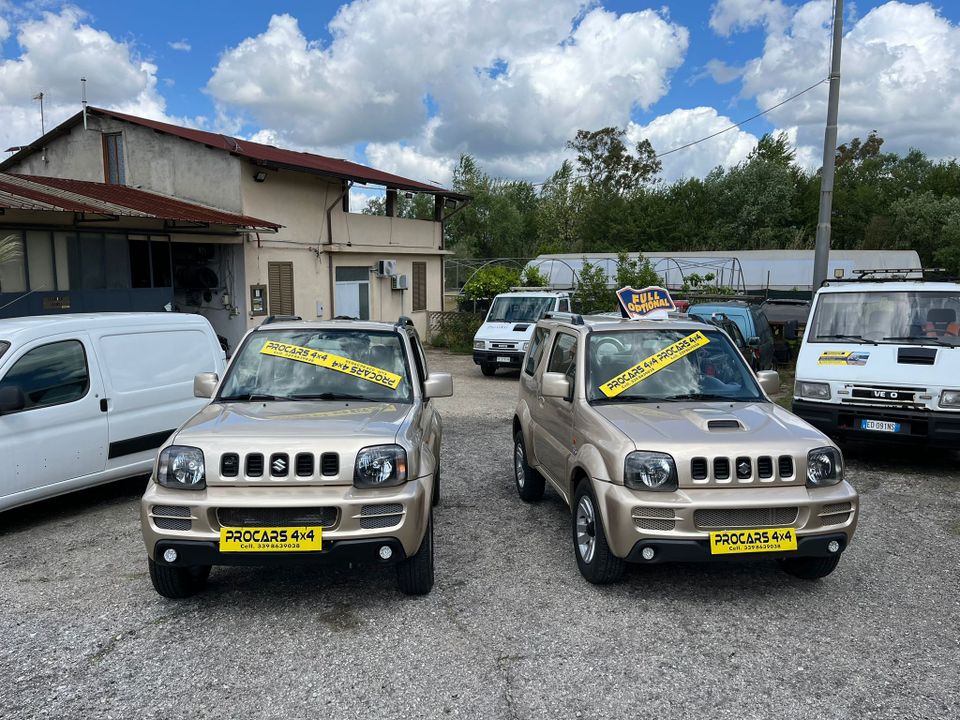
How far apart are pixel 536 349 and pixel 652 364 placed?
Answer: 1.76m

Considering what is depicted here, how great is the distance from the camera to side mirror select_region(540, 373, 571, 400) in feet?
17.4

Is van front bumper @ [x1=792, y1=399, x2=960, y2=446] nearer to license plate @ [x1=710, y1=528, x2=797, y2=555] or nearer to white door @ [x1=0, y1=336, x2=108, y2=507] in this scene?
license plate @ [x1=710, y1=528, x2=797, y2=555]

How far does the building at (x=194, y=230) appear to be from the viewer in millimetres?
12359

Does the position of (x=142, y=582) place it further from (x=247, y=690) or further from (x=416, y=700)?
(x=416, y=700)

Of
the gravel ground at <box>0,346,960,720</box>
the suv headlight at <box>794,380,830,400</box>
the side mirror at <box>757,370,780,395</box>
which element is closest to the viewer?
the gravel ground at <box>0,346,960,720</box>

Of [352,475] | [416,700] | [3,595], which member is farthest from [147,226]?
[416,700]

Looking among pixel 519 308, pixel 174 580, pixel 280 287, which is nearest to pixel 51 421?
pixel 174 580

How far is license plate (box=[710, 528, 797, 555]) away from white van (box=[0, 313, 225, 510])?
5011mm

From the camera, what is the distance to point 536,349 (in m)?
7.02

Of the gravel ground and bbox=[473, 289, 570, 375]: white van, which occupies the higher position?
bbox=[473, 289, 570, 375]: white van

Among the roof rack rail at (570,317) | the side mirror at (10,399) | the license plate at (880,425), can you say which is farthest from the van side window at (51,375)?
the license plate at (880,425)

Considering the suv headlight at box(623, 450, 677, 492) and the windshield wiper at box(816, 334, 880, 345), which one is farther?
the windshield wiper at box(816, 334, 880, 345)

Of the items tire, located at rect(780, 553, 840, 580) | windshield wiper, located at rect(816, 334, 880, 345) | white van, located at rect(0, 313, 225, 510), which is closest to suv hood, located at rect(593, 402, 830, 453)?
tire, located at rect(780, 553, 840, 580)

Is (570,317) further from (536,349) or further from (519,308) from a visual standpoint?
(519,308)
